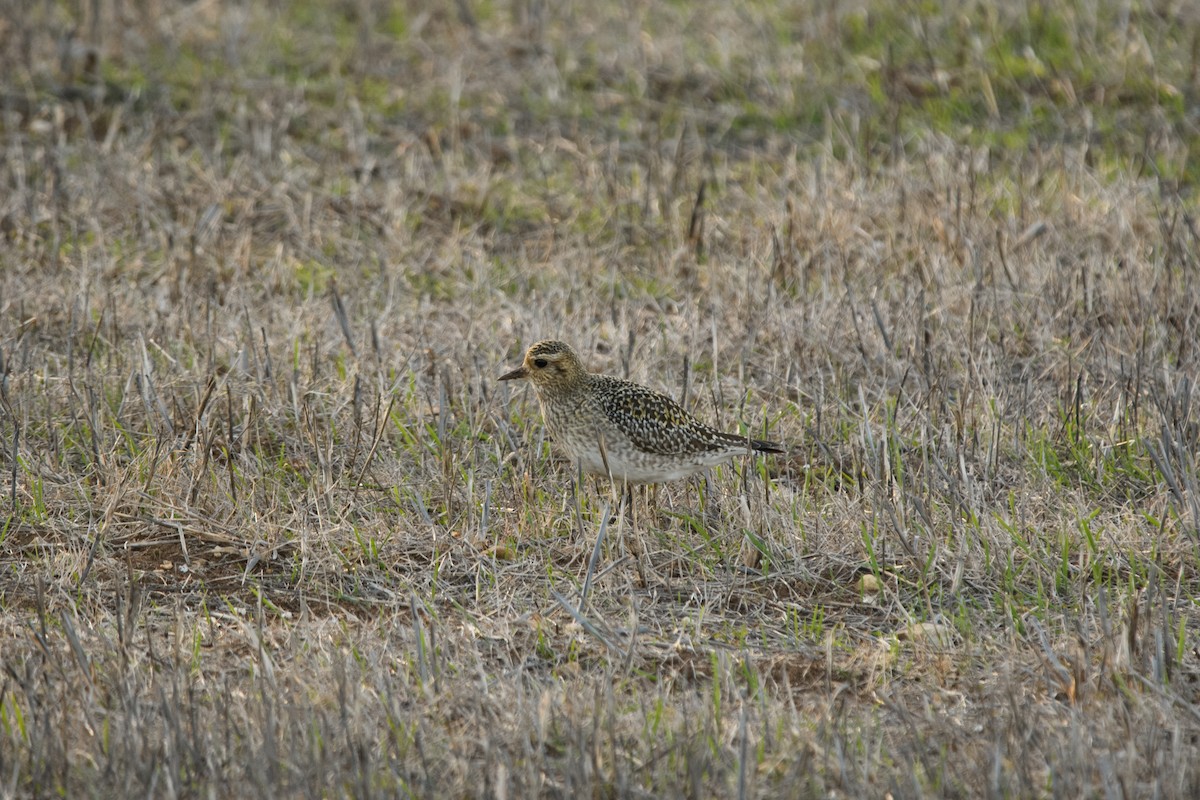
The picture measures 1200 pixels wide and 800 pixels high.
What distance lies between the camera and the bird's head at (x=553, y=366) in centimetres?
558

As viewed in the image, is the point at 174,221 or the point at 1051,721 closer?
the point at 1051,721

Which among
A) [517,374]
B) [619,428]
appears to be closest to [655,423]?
[619,428]

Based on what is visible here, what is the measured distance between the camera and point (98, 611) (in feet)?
15.2

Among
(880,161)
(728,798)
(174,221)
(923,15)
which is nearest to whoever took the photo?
(728,798)

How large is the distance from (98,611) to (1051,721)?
106 inches

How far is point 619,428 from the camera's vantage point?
5352 millimetres

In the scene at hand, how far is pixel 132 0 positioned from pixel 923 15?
537cm

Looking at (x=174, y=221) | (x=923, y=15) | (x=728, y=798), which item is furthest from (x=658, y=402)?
(x=923, y=15)

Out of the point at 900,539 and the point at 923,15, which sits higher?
the point at 923,15

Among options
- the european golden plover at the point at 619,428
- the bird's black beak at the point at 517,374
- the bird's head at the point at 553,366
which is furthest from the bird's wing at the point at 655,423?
the bird's black beak at the point at 517,374

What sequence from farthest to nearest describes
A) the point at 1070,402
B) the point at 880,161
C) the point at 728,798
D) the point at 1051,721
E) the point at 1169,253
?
the point at 880,161
the point at 1169,253
the point at 1070,402
the point at 1051,721
the point at 728,798

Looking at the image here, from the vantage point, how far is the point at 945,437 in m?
5.44

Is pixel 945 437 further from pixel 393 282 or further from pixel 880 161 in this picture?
pixel 880 161

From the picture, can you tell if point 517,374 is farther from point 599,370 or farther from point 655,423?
point 599,370
